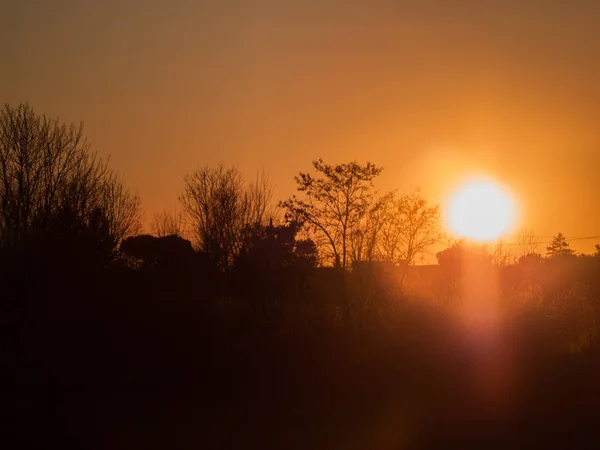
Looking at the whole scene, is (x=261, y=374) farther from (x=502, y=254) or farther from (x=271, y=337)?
(x=502, y=254)

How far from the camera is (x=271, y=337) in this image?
19.9 meters

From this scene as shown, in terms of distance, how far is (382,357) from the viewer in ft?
64.0

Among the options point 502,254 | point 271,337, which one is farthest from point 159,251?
point 502,254

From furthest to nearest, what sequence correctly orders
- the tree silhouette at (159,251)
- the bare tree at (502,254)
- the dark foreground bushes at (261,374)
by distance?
the bare tree at (502,254)
the tree silhouette at (159,251)
the dark foreground bushes at (261,374)

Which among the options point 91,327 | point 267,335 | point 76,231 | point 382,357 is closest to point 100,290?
point 91,327

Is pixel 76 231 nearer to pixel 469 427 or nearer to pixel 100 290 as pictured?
pixel 100 290

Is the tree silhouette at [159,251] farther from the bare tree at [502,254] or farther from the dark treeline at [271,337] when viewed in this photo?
the bare tree at [502,254]

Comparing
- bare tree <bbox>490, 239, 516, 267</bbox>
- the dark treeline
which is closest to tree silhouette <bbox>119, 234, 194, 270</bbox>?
the dark treeline

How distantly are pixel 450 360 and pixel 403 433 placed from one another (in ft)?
19.9

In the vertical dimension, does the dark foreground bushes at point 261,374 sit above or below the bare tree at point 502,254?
below

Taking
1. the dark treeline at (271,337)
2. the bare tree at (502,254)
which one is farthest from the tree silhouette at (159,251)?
the bare tree at (502,254)

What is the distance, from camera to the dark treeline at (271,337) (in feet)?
46.6

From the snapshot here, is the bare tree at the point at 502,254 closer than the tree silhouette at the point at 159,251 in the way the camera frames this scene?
No

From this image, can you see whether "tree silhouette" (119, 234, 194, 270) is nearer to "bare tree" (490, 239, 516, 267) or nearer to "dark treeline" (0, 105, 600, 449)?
"dark treeline" (0, 105, 600, 449)
